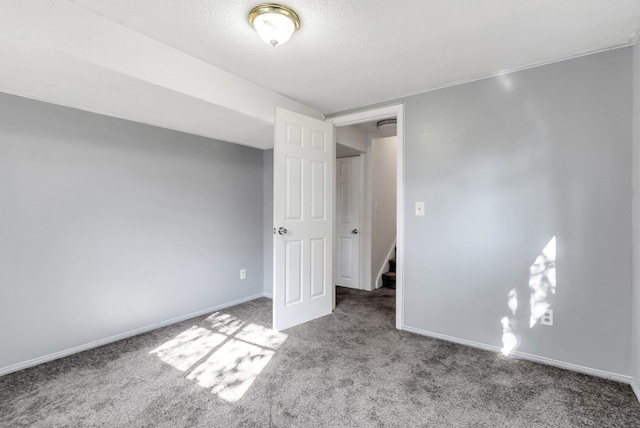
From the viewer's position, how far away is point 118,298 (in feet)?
8.80

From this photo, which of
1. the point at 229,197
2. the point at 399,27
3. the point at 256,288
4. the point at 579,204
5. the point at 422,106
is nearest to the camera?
the point at 399,27

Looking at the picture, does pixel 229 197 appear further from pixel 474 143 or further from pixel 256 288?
pixel 474 143

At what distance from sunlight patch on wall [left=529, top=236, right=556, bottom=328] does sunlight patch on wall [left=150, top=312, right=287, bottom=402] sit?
80.7 inches

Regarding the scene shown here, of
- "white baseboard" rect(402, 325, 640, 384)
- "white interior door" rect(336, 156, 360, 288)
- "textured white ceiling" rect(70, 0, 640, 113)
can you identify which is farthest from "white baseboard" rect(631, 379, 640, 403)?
"white interior door" rect(336, 156, 360, 288)

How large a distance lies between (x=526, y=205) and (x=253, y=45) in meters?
2.35

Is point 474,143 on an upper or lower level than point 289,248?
upper

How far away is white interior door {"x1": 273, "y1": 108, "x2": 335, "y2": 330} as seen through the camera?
2.91 metres

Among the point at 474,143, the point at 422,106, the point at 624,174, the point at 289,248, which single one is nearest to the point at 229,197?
the point at 289,248

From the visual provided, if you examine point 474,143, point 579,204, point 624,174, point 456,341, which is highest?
point 474,143

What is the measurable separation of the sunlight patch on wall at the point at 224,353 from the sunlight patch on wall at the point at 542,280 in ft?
6.72

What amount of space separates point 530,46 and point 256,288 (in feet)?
12.0

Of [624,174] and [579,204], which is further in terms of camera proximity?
[579,204]

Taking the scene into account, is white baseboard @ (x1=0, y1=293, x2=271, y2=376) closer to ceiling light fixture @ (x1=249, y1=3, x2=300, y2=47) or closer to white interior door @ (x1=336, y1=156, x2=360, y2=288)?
white interior door @ (x1=336, y1=156, x2=360, y2=288)

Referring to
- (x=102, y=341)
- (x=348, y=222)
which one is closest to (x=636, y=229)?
(x=348, y=222)
